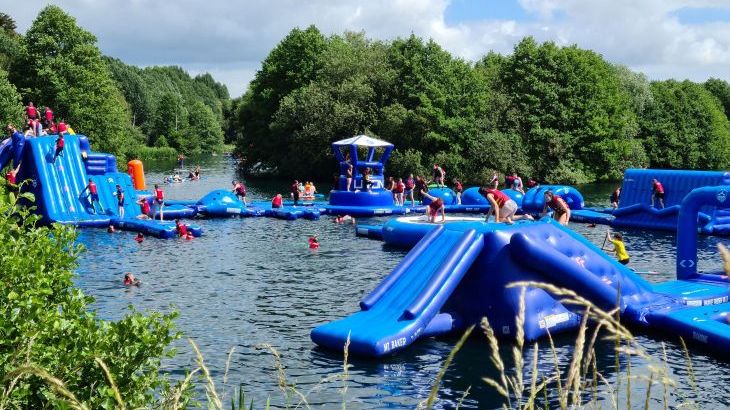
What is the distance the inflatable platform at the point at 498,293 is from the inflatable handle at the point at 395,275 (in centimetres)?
2

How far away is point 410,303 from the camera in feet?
43.3

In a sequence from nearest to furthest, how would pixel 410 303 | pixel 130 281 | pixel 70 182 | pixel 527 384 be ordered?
pixel 527 384 < pixel 410 303 < pixel 130 281 < pixel 70 182

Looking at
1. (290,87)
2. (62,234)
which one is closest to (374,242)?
(62,234)

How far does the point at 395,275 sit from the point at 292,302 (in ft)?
12.0

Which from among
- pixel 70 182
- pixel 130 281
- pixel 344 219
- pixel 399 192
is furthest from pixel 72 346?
pixel 399 192

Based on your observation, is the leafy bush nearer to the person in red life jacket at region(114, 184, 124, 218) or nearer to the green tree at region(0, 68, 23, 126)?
the person in red life jacket at region(114, 184, 124, 218)

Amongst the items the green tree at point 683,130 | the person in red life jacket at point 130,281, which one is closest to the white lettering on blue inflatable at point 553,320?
the person in red life jacket at point 130,281

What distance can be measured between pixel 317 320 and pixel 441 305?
293cm

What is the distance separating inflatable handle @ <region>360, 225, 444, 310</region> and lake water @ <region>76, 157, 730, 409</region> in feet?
3.44

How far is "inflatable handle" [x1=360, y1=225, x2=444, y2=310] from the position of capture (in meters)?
13.6

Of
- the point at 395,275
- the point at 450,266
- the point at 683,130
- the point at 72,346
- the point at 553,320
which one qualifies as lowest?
the point at 553,320

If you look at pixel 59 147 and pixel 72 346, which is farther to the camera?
pixel 59 147

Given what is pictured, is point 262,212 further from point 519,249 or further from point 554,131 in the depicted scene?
point 554,131

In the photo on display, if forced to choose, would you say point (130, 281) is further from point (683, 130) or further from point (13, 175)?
point (683, 130)
